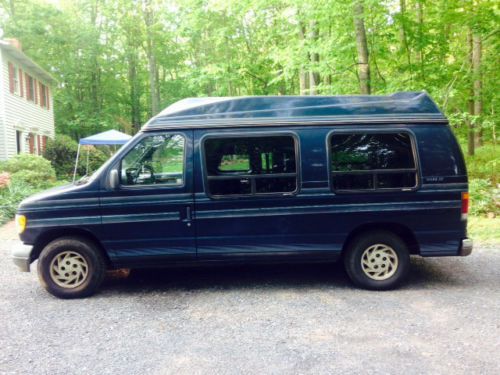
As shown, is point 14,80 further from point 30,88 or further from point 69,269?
point 69,269

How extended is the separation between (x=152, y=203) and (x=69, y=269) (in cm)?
132

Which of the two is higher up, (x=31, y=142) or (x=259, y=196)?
(x=31, y=142)

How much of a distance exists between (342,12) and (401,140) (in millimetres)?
7871

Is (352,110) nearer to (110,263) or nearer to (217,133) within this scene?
(217,133)

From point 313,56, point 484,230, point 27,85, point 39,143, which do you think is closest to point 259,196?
point 484,230

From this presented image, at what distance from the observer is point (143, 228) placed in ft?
16.3

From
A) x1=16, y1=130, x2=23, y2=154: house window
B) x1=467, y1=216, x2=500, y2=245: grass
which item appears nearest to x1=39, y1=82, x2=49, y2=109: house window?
x1=16, y1=130, x2=23, y2=154: house window

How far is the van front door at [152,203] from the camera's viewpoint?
4918 mm

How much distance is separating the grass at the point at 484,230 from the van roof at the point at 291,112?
3.63 m

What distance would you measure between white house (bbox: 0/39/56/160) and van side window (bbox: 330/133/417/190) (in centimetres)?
1805

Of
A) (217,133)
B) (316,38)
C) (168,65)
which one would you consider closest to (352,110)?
(217,133)

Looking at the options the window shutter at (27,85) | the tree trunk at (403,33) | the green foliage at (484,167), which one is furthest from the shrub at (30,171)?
the green foliage at (484,167)

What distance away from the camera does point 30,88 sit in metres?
22.5

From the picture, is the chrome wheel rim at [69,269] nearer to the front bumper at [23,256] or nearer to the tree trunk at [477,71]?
the front bumper at [23,256]
